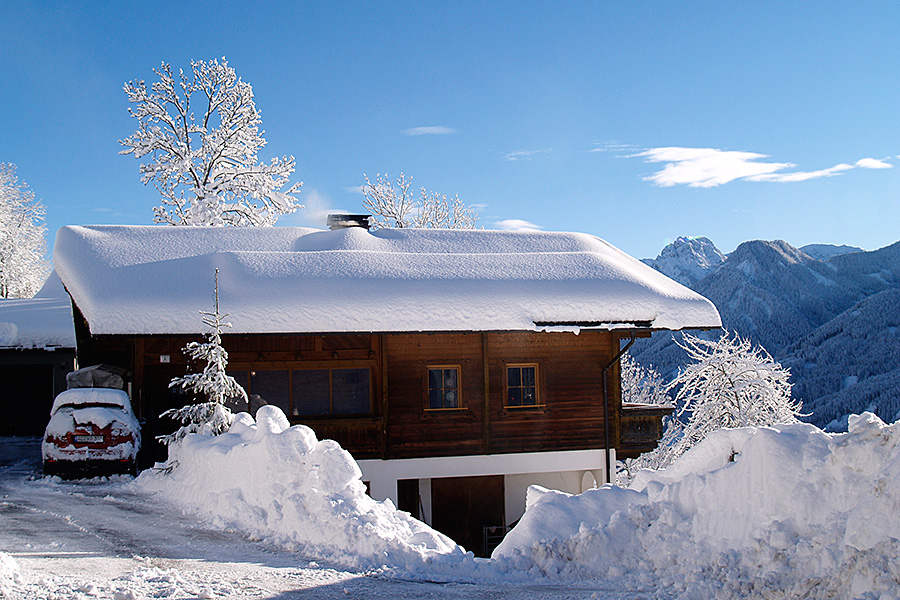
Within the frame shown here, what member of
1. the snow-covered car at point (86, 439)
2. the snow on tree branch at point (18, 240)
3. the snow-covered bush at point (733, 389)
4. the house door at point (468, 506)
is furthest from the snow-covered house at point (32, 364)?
the snow on tree branch at point (18, 240)

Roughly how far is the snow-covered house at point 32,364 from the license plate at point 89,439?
9659 millimetres

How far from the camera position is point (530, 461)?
1470cm

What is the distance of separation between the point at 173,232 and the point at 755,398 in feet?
65.4

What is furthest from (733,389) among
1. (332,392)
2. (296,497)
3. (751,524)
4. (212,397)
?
(751,524)

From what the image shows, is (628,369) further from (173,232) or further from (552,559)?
(552,559)

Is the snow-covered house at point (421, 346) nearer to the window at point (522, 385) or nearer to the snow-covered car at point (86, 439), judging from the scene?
the window at point (522, 385)

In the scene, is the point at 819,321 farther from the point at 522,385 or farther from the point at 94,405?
the point at 94,405

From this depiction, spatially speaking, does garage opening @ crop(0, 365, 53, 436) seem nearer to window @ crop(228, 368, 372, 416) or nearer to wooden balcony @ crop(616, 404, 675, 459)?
window @ crop(228, 368, 372, 416)

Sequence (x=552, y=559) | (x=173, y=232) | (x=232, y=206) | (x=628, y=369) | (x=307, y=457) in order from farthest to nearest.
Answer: (x=628, y=369)
(x=232, y=206)
(x=173, y=232)
(x=307, y=457)
(x=552, y=559)

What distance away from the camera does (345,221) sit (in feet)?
64.0

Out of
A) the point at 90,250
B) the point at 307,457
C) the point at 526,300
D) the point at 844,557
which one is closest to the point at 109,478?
the point at 307,457

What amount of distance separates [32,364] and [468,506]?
13.6 metres

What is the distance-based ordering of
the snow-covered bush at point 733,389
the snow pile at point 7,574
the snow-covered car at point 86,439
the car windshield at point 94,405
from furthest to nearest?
the snow-covered bush at point 733,389, the car windshield at point 94,405, the snow-covered car at point 86,439, the snow pile at point 7,574

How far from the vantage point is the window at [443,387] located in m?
14.6
